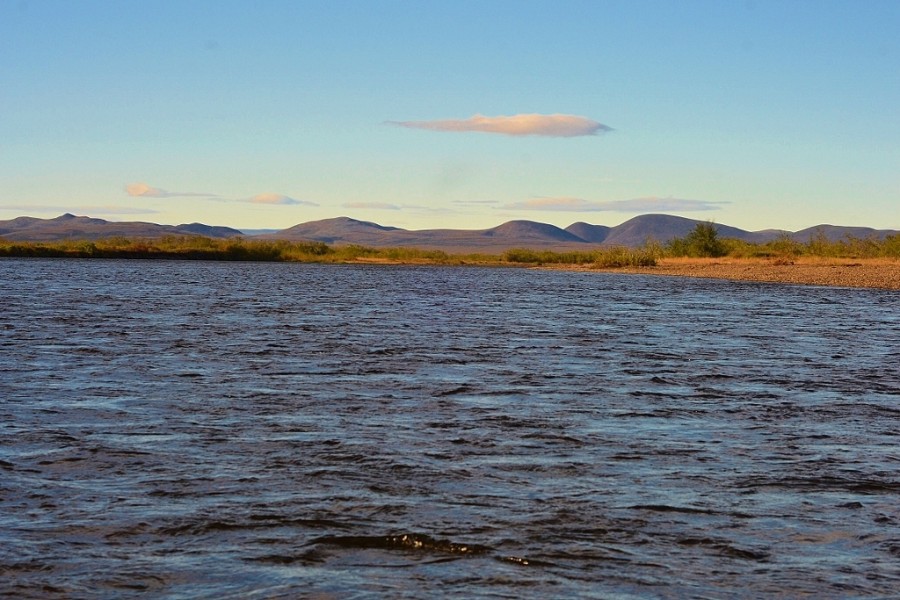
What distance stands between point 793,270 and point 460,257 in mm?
77109

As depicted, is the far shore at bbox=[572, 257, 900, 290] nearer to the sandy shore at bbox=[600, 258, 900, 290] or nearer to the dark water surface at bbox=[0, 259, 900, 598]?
the sandy shore at bbox=[600, 258, 900, 290]

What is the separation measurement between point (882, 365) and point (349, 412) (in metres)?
11.8

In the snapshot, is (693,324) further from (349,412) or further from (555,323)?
(349,412)

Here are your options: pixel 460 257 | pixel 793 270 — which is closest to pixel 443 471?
pixel 793 270

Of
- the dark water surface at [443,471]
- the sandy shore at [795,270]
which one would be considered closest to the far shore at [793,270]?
the sandy shore at [795,270]

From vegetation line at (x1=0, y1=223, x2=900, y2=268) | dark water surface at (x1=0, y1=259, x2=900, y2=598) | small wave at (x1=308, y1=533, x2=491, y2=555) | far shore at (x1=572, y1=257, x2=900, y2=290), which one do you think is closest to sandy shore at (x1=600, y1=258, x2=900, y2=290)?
far shore at (x1=572, y1=257, x2=900, y2=290)

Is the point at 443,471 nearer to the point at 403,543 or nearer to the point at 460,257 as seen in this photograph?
the point at 403,543

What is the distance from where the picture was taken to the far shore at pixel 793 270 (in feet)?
224

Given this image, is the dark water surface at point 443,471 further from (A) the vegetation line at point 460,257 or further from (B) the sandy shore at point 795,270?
(A) the vegetation line at point 460,257

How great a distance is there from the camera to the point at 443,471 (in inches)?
428

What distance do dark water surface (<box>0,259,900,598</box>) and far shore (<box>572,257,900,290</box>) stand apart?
4696cm

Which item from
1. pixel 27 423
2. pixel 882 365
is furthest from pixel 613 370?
pixel 27 423

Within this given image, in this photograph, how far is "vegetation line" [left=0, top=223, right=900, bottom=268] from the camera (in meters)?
105

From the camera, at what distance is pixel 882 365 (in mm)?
21312
